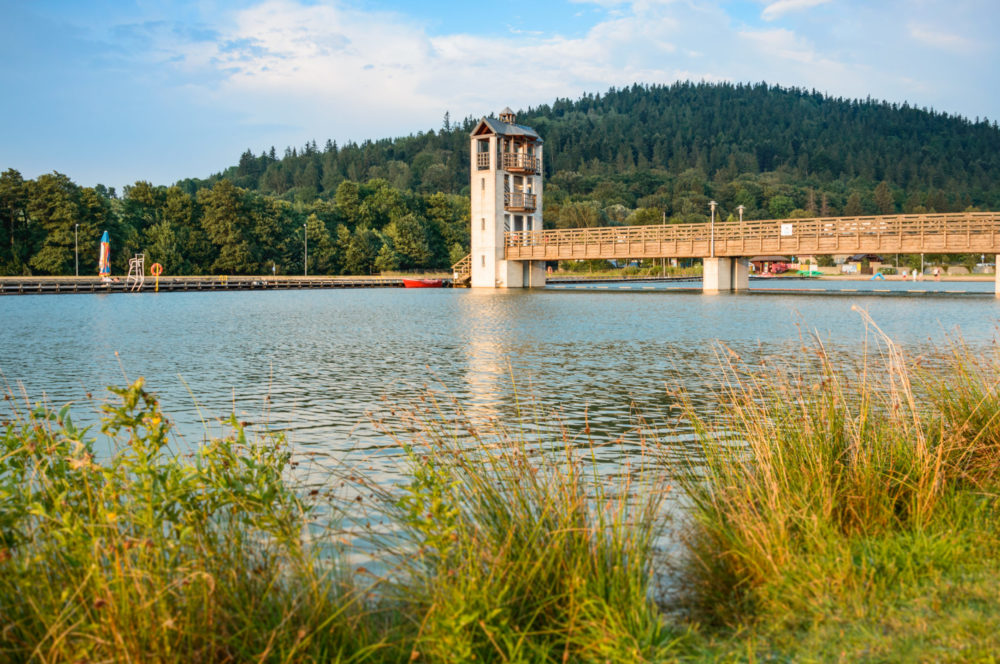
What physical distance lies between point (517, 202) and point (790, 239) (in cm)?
2547

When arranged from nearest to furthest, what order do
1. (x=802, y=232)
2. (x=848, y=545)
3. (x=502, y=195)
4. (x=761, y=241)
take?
1. (x=848, y=545)
2. (x=802, y=232)
3. (x=761, y=241)
4. (x=502, y=195)

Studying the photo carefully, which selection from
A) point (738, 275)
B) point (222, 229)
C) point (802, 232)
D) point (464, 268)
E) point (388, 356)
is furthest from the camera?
point (222, 229)

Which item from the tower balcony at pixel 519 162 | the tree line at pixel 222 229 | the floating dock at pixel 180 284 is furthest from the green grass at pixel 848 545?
the tree line at pixel 222 229

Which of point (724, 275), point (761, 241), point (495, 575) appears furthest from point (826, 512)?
point (724, 275)

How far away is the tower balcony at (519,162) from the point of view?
255ft

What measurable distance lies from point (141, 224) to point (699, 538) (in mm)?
93322

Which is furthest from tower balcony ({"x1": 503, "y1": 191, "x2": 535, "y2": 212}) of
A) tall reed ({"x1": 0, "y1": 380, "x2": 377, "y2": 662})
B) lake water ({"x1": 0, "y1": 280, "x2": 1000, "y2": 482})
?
tall reed ({"x1": 0, "y1": 380, "x2": 377, "y2": 662})

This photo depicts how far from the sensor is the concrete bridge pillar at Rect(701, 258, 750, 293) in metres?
68.1

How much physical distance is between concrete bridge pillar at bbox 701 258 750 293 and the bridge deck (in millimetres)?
1134

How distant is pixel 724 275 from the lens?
226ft

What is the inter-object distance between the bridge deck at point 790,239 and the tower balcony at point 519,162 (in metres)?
5.94

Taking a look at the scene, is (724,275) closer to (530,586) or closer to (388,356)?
(388,356)

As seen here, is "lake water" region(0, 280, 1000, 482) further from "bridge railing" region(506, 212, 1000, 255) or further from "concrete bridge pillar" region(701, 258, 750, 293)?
"concrete bridge pillar" region(701, 258, 750, 293)

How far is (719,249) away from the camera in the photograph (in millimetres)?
67625
